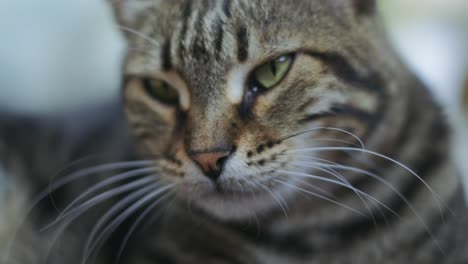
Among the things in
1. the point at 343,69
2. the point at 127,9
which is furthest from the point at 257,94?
the point at 127,9

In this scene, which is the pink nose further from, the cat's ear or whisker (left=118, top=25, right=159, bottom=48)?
the cat's ear

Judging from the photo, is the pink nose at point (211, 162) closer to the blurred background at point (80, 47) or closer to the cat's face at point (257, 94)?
the cat's face at point (257, 94)

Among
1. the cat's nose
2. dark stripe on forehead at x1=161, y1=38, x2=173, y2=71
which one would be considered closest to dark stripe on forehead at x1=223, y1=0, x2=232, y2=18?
dark stripe on forehead at x1=161, y1=38, x2=173, y2=71

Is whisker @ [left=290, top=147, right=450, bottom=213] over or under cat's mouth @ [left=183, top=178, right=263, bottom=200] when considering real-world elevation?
over

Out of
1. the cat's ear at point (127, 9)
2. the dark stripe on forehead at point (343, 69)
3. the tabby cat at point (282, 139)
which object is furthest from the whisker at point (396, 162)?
the cat's ear at point (127, 9)

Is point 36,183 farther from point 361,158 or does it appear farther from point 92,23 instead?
point 361,158

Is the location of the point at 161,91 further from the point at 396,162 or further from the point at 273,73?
the point at 396,162

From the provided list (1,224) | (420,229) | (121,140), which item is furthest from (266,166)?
(1,224)
